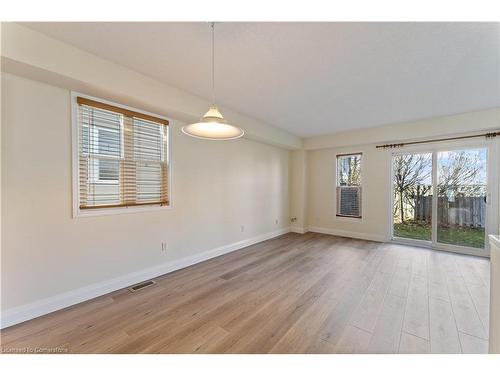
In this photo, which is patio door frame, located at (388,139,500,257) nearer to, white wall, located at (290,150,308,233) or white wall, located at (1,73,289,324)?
white wall, located at (290,150,308,233)

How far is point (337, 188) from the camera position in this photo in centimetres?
554

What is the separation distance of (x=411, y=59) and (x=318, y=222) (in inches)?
173

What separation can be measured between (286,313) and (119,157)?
272cm

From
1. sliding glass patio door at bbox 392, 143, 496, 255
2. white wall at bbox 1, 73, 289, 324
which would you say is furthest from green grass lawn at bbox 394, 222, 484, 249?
white wall at bbox 1, 73, 289, 324

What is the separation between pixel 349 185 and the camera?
212 inches

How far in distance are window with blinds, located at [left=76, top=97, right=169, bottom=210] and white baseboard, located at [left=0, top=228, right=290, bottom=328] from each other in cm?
94

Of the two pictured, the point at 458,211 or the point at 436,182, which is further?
the point at 436,182

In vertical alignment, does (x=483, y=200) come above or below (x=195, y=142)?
below

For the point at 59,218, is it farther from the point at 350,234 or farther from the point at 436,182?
the point at 436,182

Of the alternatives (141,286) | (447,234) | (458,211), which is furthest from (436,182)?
(141,286)

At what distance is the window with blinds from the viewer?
7.67 feet

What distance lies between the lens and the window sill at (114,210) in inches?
90.4

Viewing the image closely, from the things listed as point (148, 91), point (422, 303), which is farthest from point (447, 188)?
point (148, 91)

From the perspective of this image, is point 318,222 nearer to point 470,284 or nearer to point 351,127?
point 351,127
